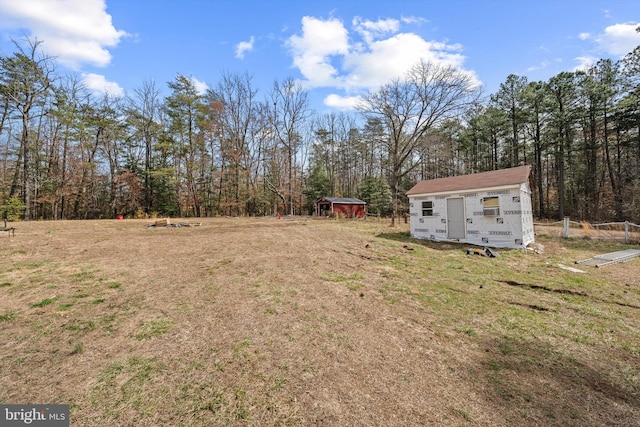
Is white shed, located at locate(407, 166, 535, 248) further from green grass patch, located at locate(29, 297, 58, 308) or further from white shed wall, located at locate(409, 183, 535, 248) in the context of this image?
green grass patch, located at locate(29, 297, 58, 308)

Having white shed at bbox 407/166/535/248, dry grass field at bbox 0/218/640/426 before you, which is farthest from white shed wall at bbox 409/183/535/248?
dry grass field at bbox 0/218/640/426

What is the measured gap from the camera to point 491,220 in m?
10.8

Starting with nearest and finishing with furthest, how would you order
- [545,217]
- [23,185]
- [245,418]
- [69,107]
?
[245,418] → [23,185] → [69,107] → [545,217]

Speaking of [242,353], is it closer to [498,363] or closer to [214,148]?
[498,363]

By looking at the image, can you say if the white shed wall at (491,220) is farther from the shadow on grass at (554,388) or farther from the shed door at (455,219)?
the shadow on grass at (554,388)

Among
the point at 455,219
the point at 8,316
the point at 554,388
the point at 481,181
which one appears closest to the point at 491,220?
the point at 455,219

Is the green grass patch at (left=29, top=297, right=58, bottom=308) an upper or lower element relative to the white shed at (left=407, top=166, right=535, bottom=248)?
lower

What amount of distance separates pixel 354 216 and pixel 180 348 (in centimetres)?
2408

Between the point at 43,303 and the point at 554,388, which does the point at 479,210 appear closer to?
the point at 554,388

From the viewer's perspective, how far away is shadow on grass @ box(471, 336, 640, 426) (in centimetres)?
216

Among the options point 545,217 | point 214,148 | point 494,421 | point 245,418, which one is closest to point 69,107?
point 214,148

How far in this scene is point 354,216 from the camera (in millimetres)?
26500

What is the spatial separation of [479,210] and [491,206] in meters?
0.48

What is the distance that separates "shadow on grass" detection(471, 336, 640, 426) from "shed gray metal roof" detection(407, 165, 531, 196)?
891 centimetres
